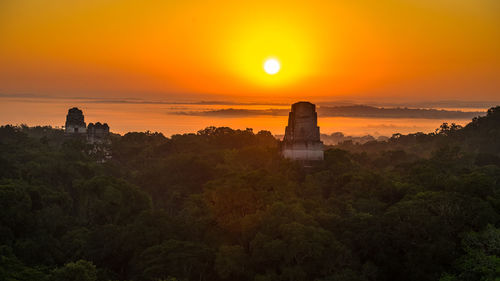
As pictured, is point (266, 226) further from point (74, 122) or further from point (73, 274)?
point (74, 122)

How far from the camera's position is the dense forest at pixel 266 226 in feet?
71.0

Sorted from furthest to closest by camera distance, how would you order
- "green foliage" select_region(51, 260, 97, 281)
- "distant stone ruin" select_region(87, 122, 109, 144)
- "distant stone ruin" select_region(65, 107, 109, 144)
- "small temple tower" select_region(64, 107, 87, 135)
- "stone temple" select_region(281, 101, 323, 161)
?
"small temple tower" select_region(64, 107, 87, 135)
"distant stone ruin" select_region(65, 107, 109, 144)
"distant stone ruin" select_region(87, 122, 109, 144)
"stone temple" select_region(281, 101, 323, 161)
"green foliage" select_region(51, 260, 97, 281)

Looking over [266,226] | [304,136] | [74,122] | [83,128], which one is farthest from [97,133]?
[266,226]

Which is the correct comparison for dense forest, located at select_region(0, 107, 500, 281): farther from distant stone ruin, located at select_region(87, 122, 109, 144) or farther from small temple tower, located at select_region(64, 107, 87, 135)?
small temple tower, located at select_region(64, 107, 87, 135)

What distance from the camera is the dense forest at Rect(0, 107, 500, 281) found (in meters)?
21.6

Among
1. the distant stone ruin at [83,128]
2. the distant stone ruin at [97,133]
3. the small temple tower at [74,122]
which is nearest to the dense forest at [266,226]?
the distant stone ruin at [97,133]

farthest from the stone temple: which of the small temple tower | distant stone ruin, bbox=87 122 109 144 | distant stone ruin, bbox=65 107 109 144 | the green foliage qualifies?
the small temple tower

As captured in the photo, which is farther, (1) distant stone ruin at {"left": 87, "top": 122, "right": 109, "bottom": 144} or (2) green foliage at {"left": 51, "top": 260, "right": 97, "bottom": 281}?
(1) distant stone ruin at {"left": 87, "top": 122, "right": 109, "bottom": 144}

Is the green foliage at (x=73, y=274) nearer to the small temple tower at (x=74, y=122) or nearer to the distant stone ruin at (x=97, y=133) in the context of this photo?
the distant stone ruin at (x=97, y=133)

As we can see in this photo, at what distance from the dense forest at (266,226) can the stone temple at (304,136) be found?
3.24 ft

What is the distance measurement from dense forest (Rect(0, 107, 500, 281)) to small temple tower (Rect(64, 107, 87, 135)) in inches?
983

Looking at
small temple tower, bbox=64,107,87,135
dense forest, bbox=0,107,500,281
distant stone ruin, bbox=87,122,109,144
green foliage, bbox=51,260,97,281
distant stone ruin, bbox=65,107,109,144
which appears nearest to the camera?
green foliage, bbox=51,260,97,281

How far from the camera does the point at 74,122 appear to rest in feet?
210

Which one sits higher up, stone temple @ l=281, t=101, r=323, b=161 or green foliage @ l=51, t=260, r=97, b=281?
stone temple @ l=281, t=101, r=323, b=161
